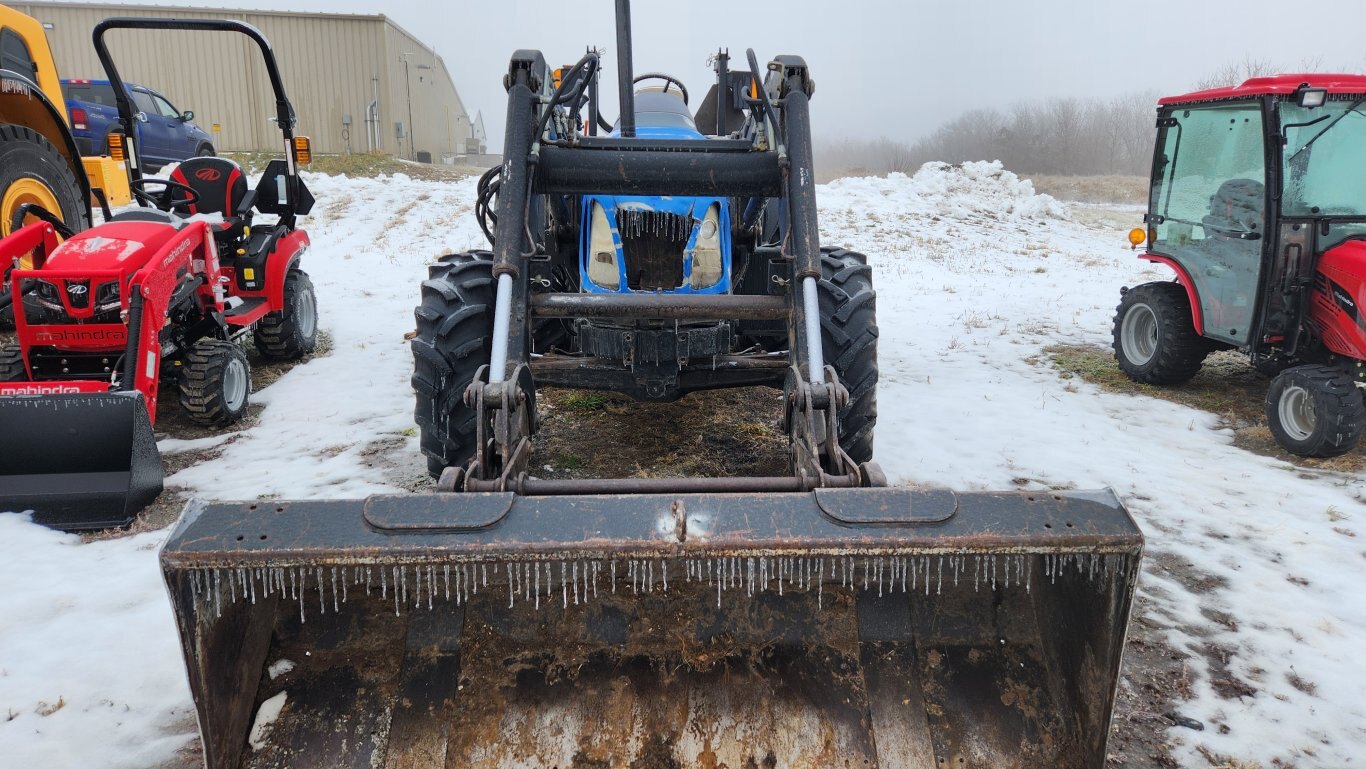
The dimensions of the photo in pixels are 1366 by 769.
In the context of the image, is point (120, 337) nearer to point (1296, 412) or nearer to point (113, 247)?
point (113, 247)

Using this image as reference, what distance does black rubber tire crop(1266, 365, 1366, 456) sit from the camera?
4602 millimetres

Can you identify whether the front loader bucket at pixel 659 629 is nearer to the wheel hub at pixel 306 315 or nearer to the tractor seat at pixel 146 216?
the tractor seat at pixel 146 216

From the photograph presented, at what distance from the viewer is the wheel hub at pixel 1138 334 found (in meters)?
6.51

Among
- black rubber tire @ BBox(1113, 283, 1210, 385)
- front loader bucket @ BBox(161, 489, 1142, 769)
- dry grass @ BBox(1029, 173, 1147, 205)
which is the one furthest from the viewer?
dry grass @ BBox(1029, 173, 1147, 205)

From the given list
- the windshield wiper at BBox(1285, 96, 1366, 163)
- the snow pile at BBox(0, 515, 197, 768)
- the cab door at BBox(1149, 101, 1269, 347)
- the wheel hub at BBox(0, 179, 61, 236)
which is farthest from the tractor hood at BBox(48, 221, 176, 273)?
the windshield wiper at BBox(1285, 96, 1366, 163)

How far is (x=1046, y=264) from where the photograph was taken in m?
13.2

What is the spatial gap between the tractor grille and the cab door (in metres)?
3.66

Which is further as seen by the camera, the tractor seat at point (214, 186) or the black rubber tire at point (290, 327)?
the black rubber tire at point (290, 327)

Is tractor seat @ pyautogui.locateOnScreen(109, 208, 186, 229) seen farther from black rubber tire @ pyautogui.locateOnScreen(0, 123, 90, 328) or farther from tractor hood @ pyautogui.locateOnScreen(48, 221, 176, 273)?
black rubber tire @ pyautogui.locateOnScreen(0, 123, 90, 328)

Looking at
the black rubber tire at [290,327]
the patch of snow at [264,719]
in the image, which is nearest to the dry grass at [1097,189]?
the black rubber tire at [290,327]

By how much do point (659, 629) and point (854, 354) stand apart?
193cm

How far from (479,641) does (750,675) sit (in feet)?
2.41

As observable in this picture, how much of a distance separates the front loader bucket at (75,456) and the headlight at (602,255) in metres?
2.13

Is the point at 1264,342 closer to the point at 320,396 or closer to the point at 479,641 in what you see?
the point at 479,641
